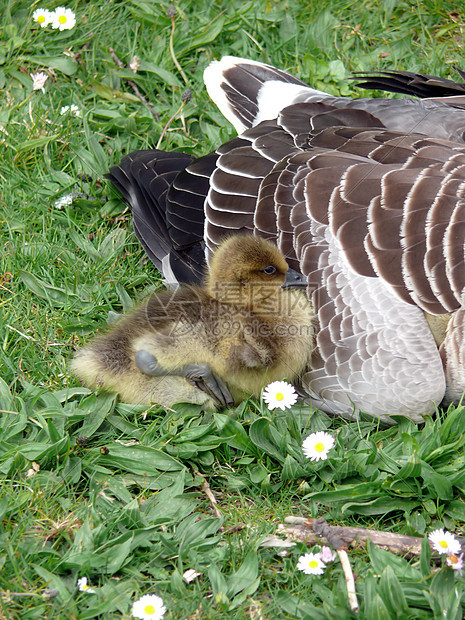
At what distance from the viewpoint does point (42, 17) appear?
16.1 ft

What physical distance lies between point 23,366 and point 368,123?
6.99 ft

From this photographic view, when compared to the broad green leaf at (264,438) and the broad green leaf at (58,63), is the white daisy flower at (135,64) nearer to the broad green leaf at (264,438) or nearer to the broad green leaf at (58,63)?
the broad green leaf at (58,63)

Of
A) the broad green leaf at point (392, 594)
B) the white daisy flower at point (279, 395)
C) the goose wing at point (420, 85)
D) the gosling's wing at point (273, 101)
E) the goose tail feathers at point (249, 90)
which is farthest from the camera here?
the goose tail feathers at point (249, 90)

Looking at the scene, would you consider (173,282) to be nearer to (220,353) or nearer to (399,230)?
(220,353)

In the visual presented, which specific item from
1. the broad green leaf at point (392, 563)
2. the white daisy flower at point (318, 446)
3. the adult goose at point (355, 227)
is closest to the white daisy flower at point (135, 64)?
the adult goose at point (355, 227)

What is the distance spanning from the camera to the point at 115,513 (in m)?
2.88

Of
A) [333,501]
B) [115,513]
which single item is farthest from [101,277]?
[333,501]

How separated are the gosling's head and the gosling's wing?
1243mm

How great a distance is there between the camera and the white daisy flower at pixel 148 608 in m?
2.53

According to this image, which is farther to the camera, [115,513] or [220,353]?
[220,353]

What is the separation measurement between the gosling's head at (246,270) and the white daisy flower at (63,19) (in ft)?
8.19

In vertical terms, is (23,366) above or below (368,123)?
below

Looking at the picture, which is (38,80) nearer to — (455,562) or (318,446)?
(318,446)

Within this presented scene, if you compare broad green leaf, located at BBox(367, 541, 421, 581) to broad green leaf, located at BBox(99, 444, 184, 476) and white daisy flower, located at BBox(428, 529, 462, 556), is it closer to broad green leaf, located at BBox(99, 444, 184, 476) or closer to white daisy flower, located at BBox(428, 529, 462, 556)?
white daisy flower, located at BBox(428, 529, 462, 556)
